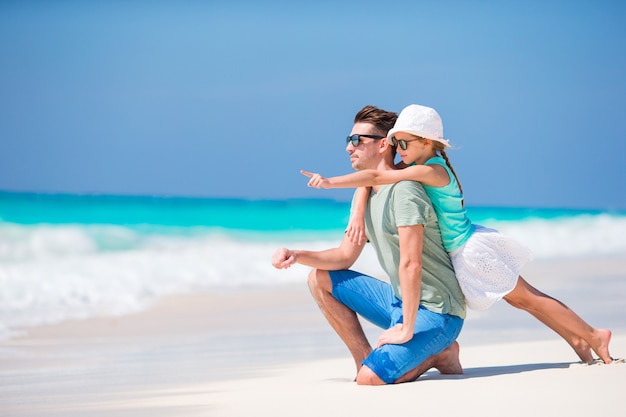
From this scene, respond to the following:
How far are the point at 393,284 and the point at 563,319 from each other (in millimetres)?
776

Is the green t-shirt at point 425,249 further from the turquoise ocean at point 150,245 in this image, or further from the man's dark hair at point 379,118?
the turquoise ocean at point 150,245

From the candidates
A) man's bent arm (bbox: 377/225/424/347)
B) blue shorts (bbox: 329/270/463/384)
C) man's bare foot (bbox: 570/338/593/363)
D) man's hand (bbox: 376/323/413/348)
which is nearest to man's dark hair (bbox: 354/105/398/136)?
man's bent arm (bbox: 377/225/424/347)

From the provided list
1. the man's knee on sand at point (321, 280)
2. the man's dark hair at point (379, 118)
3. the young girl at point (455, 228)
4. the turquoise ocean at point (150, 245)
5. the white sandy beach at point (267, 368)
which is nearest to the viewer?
the white sandy beach at point (267, 368)

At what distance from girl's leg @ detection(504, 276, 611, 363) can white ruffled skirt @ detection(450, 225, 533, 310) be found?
11 cm

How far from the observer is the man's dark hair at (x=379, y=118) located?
4.25 meters

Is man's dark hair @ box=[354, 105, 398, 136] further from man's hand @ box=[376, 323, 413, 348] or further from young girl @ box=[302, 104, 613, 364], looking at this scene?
man's hand @ box=[376, 323, 413, 348]

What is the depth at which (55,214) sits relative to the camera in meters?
23.0

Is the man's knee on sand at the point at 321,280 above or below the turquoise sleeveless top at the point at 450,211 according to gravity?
below

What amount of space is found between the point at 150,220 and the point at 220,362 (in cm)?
1677

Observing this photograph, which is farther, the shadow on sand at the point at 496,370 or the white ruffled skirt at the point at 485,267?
the shadow on sand at the point at 496,370

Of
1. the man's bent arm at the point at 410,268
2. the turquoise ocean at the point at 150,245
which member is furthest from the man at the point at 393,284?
the turquoise ocean at the point at 150,245

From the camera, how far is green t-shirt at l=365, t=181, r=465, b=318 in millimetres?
3920

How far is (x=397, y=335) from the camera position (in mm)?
3951

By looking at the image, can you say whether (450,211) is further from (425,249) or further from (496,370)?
(496,370)
